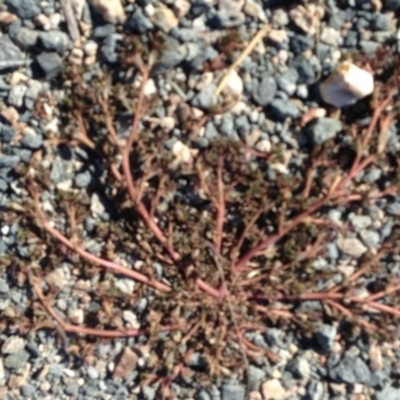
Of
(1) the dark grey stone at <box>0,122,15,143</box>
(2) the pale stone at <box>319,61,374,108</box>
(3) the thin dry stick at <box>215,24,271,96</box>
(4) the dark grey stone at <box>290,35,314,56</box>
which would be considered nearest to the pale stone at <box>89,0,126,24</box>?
(3) the thin dry stick at <box>215,24,271,96</box>

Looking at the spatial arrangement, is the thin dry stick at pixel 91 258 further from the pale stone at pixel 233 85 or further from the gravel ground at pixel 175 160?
the pale stone at pixel 233 85

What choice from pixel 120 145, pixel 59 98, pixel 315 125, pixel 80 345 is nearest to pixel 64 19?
pixel 59 98

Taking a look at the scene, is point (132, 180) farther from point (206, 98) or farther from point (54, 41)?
point (54, 41)

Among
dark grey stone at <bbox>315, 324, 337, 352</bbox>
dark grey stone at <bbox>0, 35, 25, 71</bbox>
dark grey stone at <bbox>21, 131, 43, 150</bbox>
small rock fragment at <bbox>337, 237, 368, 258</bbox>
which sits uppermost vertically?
dark grey stone at <bbox>0, 35, 25, 71</bbox>

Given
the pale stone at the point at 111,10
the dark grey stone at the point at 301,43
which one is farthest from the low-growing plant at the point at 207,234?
the dark grey stone at the point at 301,43

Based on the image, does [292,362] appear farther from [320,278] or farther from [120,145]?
[120,145]

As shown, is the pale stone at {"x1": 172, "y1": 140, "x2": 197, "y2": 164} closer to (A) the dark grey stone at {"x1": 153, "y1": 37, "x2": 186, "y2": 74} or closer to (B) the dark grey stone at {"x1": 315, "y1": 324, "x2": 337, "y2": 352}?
(A) the dark grey stone at {"x1": 153, "y1": 37, "x2": 186, "y2": 74}

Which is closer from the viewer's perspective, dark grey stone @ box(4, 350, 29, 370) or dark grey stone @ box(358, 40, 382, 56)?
dark grey stone @ box(358, 40, 382, 56)

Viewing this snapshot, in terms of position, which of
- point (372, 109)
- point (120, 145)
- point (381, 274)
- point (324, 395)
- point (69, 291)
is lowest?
point (324, 395)
